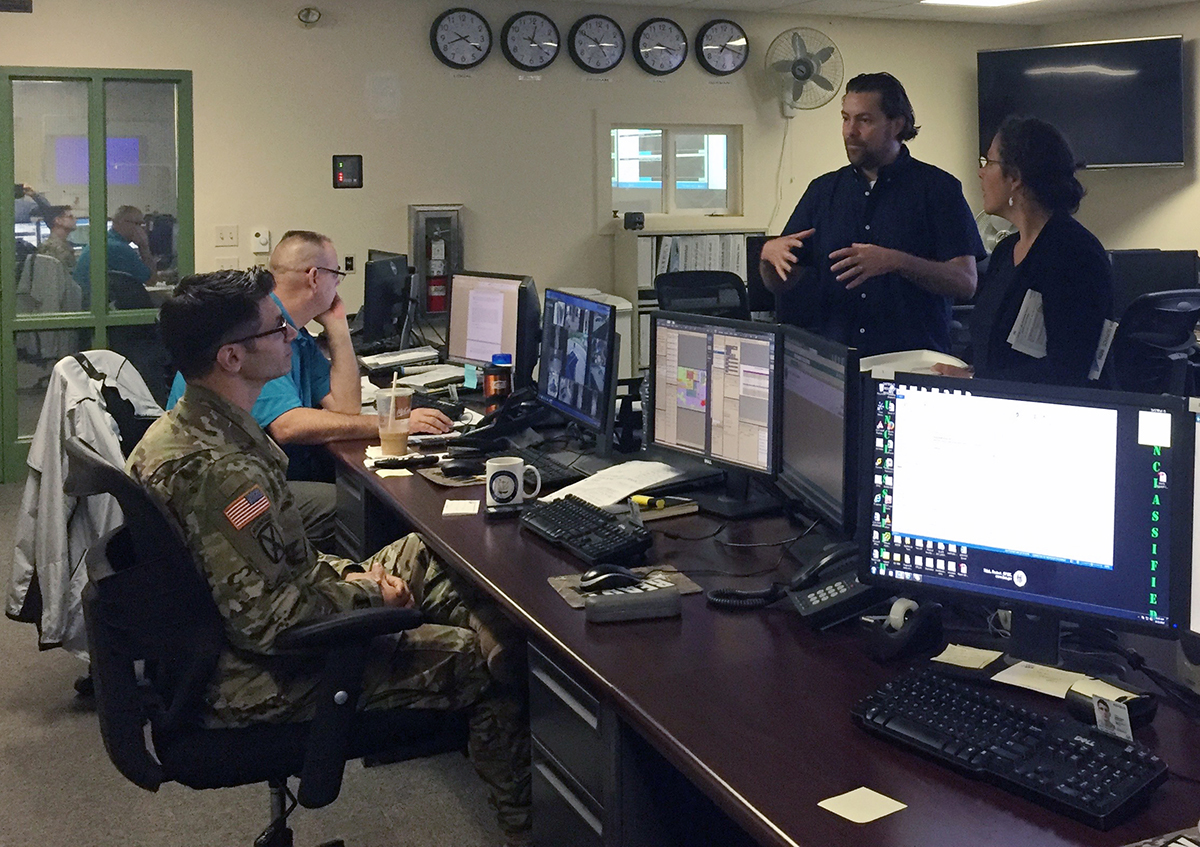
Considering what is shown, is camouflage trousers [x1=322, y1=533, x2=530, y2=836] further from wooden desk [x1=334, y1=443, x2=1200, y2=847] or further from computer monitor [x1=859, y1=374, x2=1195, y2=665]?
computer monitor [x1=859, y1=374, x2=1195, y2=665]

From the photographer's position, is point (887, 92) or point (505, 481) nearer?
point (505, 481)

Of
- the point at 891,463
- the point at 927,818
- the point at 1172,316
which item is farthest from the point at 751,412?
the point at 1172,316

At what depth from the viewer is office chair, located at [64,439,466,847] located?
6.44 feet

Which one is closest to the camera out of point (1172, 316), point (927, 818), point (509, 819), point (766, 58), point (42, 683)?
point (927, 818)

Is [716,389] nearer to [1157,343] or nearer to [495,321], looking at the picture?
[495,321]

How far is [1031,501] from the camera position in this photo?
1.65m

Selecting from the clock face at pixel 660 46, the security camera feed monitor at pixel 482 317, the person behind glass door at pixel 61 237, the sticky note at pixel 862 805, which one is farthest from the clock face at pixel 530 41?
the sticky note at pixel 862 805

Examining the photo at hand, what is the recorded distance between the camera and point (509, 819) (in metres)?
2.45

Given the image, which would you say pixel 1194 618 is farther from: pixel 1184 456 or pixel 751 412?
pixel 751 412

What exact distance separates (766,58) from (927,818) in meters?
6.80

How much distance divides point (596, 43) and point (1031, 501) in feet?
19.4

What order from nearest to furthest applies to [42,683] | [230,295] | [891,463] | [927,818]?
1. [927,818]
2. [891,463]
3. [230,295]
4. [42,683]

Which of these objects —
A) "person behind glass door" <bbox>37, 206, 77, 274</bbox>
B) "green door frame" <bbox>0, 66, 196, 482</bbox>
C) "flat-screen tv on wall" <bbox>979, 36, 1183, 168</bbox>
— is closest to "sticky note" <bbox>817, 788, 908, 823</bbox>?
"green door frame" <bbox>0, 66, 196, 482</bbox>

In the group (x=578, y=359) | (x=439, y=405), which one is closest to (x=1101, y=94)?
(x=439, y=405)
